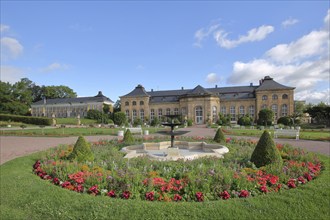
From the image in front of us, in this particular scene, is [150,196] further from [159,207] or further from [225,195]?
[225,195]

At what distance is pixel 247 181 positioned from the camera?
15.0ft

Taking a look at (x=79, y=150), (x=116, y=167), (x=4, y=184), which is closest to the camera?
(x=4, y=184)

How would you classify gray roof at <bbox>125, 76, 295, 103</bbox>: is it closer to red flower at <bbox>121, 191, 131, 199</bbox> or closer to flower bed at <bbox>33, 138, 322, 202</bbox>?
flower bed at <bbox>33, 138, 322, 202</bbox>

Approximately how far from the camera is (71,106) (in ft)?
221

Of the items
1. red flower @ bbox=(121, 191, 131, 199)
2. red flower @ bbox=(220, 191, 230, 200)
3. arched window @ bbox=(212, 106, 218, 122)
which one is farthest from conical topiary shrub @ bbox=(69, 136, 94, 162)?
arched window @ bbox=(212, 106, 218, 122)

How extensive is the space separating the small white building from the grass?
61.4 meters

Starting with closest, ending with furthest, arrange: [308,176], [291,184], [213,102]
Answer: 1. [291,184]
2. [308,176]
3. [213,102]

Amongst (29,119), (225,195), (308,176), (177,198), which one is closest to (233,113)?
(29,119)

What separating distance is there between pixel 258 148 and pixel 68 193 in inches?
199

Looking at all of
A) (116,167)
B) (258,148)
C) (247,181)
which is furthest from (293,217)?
(116,167)

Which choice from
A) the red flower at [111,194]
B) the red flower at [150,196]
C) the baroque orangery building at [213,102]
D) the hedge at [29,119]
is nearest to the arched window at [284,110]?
the baroque orangery building at [213,102]

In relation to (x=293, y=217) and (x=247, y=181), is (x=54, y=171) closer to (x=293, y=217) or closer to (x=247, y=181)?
(x=247, y=181)

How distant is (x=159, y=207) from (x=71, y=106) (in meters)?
69.9

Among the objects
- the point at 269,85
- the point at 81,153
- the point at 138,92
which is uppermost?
the point at 269,85
